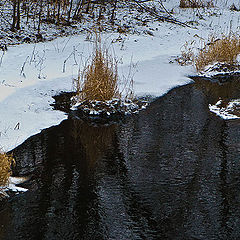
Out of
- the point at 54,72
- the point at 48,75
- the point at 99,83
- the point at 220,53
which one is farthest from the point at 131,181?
the point at 220,53

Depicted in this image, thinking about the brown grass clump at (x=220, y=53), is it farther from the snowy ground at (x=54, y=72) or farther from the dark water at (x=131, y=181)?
the dark water at (x=131, y=181)

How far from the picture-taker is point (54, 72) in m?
8.17

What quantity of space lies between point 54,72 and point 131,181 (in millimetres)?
4747

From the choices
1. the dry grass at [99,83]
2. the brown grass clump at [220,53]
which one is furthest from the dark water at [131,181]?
the brown grass clump at [220,53]

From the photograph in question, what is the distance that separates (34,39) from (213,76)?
4965 millimetres

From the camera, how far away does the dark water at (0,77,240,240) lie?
3254 mm

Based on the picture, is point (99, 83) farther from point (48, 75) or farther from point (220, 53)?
point (220, 53)

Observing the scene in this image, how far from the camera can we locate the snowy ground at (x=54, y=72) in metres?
5.78

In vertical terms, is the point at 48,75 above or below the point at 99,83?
below

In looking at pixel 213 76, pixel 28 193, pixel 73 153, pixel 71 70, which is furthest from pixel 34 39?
pixel 28 193

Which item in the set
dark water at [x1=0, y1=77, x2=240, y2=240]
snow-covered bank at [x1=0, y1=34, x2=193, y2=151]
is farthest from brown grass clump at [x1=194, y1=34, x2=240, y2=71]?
dark water at [x1=0, y1=77, x2=240, y2=240]

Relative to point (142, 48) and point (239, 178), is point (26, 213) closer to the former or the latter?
point (239, 178)

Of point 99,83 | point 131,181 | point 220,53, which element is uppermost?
point 220,53

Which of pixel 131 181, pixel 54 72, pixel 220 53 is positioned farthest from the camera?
pixel 220 53
